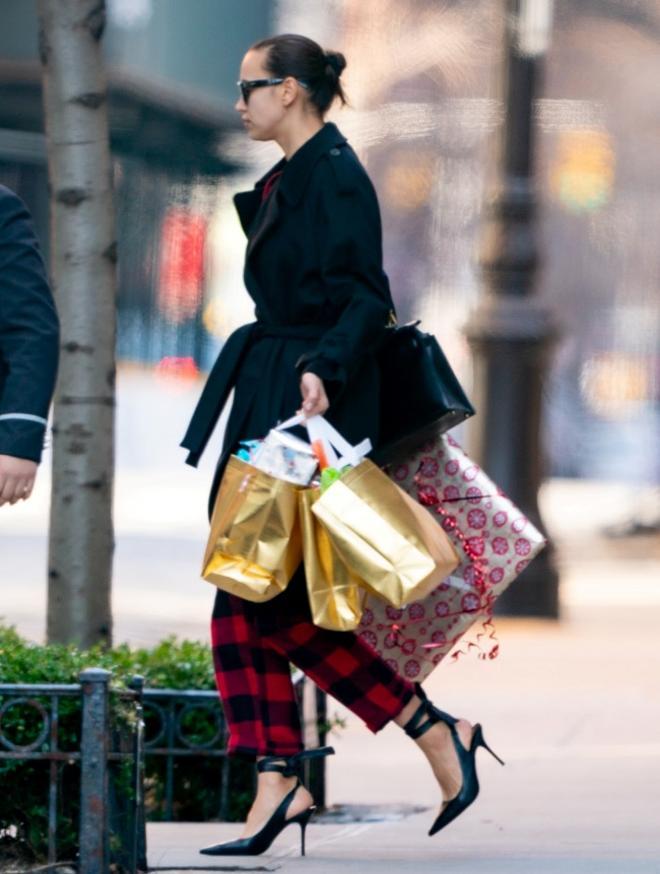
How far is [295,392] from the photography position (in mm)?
4641

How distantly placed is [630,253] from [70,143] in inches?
1398

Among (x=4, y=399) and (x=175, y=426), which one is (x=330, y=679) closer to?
(x=4, y=399)

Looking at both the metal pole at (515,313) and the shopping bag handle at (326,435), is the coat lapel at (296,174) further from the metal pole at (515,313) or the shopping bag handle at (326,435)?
the metal pole at (515,313)

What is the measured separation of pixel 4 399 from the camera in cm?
407

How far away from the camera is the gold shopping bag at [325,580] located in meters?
4.42

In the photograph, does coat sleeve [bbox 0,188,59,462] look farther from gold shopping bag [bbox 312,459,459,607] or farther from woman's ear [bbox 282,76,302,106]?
woman's ear [bbox 282,76,302,106]

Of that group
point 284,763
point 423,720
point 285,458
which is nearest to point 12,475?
point 285,458

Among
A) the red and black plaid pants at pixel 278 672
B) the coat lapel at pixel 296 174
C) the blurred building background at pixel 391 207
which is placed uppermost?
the blurred building background at pixel 391 207

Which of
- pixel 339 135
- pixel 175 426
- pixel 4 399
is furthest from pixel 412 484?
pixel 175 426

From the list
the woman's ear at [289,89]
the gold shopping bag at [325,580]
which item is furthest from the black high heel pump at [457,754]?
the woman's ear at [289,89]

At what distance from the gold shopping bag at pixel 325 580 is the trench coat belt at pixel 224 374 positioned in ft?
1.01

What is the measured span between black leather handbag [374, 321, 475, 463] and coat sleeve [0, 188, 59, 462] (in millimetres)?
924

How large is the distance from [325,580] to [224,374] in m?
0.58

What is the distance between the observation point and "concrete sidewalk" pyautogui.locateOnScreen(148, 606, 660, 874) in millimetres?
4645
